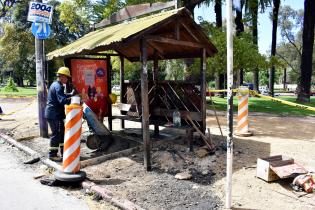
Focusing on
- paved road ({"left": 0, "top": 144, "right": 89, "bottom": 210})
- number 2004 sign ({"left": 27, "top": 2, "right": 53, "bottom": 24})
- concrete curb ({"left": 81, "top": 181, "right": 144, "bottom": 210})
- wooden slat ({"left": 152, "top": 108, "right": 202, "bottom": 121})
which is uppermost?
number 2004 sign ({"left": 27, "top": 2, "right": 53, "bottom": 24})

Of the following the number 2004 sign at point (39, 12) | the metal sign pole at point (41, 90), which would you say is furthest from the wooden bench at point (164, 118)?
the number 2004 sign at point (39, 12)

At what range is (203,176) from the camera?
6.05 m

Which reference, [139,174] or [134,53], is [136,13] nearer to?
[134,53]

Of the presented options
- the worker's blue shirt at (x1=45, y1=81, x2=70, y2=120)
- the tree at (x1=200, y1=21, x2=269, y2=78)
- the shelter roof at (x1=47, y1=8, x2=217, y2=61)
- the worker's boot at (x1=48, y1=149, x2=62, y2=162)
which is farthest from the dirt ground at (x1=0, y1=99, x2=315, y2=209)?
the tree at (x1=200, y1=21, x2=269, y2=78)

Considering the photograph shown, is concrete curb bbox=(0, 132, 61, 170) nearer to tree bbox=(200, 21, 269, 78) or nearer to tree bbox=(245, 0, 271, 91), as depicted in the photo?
tree bbox=(200, 21, 269, 78)

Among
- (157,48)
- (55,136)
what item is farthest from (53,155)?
(157,48)

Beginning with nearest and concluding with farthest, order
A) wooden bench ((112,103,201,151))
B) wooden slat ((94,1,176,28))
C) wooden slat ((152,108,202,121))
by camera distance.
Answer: wooden slat ((94,1,176,28)) → wooden bench ((112,103,201,151)) → wooden slat ((152,108,202,121))

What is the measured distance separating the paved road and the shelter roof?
9.72 ft

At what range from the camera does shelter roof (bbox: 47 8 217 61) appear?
21.4 feet

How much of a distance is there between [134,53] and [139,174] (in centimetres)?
473

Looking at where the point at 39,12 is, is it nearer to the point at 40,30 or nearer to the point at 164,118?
the point at 40,30

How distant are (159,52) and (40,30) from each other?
3.59m

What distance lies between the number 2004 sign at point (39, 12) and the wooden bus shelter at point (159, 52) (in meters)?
1.27

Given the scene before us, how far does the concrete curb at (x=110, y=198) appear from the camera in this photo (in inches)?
189
